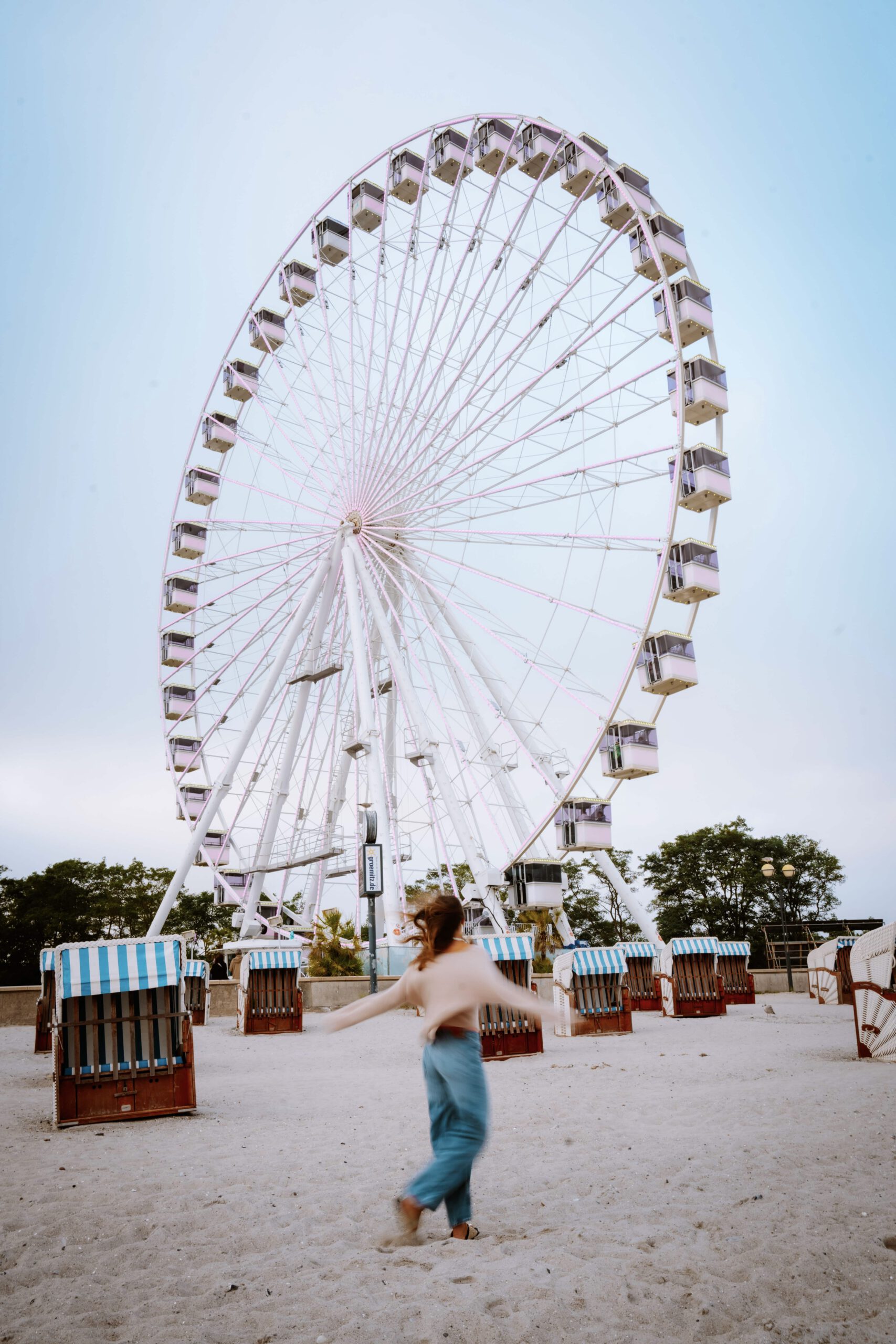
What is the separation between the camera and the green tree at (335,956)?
25062 millimetres

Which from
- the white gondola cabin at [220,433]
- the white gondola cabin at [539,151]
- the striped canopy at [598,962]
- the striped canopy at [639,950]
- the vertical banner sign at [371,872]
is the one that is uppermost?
the white gondola cabin at [539,151]

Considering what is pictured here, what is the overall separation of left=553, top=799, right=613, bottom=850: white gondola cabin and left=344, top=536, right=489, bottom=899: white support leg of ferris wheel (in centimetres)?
205

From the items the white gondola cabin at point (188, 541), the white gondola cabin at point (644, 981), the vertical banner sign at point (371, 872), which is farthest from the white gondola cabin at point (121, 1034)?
the white gondola cabin at point (188, 541)

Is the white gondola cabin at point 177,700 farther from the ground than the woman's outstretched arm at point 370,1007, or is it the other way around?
the white gondola cabin at point 177,700

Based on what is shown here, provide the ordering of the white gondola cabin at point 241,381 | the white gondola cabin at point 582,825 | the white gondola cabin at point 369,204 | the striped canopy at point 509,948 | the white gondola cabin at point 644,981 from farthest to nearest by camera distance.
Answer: the white gondola cabin at point 241,381
the white gondola cabin at point 369,204
the white gondola cabin at point 582,825
the white gondola cabin at point 644,981
the striped canopy at point 509,948

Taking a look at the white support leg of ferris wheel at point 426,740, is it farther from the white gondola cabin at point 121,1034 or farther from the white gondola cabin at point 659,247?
the white gondola cabin at point 121,1034

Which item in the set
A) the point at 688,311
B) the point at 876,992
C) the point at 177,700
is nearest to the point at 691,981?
the point at 876,992

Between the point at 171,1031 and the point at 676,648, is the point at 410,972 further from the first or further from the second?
the point at 676,648

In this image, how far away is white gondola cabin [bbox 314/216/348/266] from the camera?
28875mm

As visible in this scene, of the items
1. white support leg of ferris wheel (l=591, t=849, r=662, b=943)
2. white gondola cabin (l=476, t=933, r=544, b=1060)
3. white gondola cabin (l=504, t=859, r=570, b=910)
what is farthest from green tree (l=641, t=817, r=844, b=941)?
white gondola cabin (l=476, t=933, r=544, b=1060)

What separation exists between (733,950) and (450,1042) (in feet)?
60.6

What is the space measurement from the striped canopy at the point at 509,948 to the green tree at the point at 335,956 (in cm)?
1231

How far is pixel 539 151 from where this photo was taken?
75.9 feet

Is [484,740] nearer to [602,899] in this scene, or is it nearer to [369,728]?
[369,728]
